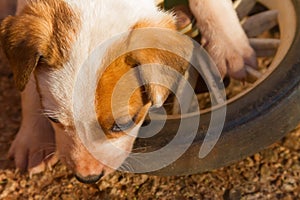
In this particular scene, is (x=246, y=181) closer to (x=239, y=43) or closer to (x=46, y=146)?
(x=239, y=43)

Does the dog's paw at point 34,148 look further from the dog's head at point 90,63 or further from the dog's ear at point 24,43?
the dog's ear at point 24,43

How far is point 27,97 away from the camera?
11.9ft

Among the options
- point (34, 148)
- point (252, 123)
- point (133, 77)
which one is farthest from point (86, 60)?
point (34, 148)

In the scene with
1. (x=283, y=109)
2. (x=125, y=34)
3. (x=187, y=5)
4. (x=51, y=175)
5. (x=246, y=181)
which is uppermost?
(x=125, y=34)

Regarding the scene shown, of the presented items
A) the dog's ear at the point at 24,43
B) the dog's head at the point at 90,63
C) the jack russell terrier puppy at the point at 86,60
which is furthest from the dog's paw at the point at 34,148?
the dog's ear at the point at 24,43

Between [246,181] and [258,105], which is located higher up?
[258,105]

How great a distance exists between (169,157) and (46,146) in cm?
83

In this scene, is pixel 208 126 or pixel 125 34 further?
pixel 208 126

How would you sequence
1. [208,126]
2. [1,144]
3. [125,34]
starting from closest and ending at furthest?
1. [125,34]
2. [208,126]
3. [1,144]

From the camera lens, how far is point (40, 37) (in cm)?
283

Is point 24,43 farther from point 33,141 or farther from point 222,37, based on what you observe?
point 222,37

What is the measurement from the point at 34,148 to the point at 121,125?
895 millimetres

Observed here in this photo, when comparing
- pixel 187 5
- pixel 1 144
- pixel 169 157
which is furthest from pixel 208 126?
pixel 1 144

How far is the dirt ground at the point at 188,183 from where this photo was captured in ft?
11.3
